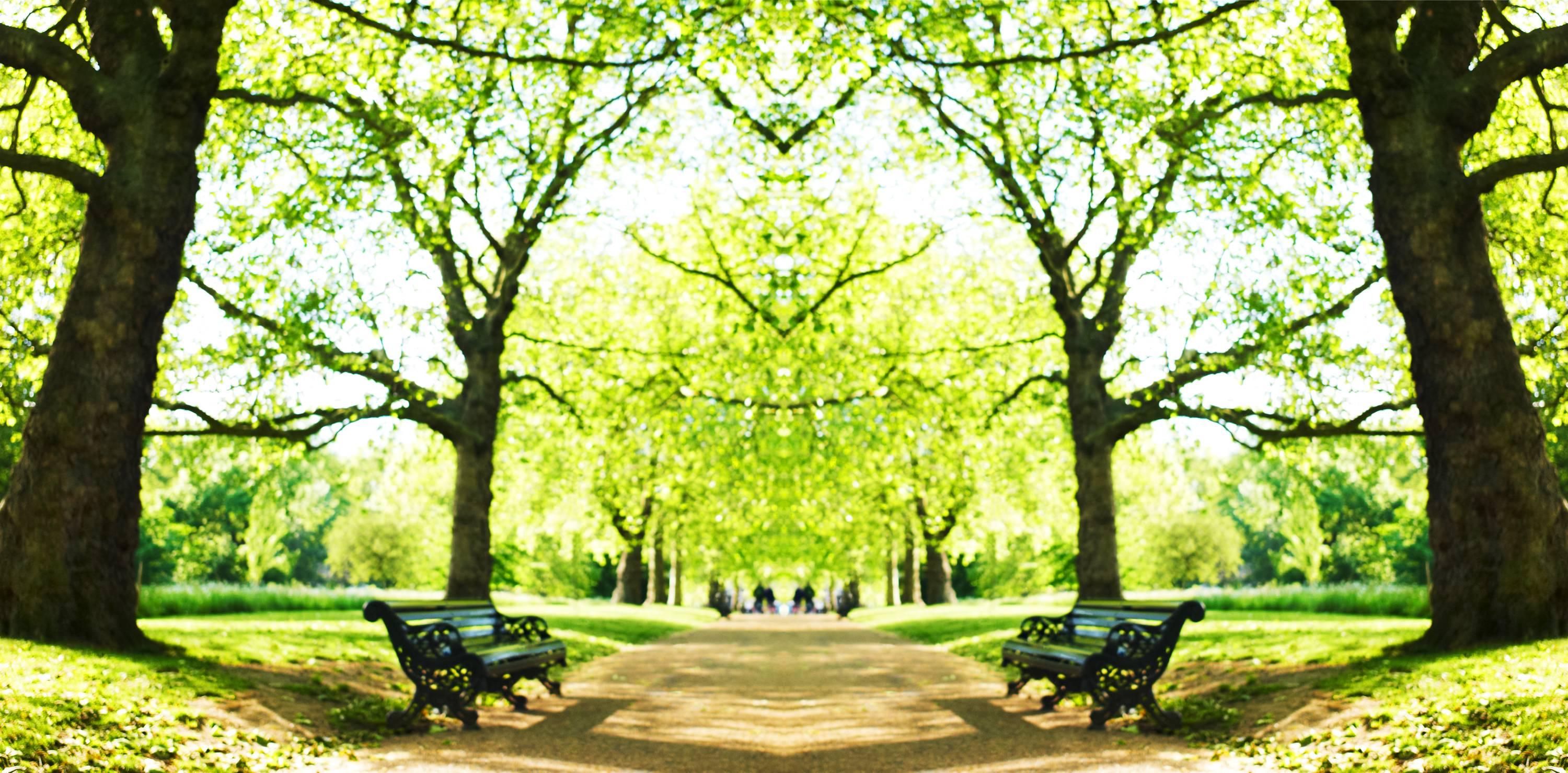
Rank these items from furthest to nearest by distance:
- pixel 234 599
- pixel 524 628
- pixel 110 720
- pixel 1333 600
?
pixel 1333 600
pixel 234 599
pixel 524 628
pixel 110 720

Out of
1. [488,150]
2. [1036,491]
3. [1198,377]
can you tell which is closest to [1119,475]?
[1036,491]

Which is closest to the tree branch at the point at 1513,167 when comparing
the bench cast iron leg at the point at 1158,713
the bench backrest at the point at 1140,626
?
the bench backrest at the point at 1140,626

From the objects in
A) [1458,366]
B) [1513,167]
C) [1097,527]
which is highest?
[1513,167]

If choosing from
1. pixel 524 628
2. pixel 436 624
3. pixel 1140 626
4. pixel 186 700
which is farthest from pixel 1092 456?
pixel 186 700

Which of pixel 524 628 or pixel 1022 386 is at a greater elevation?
pixel 1022 386

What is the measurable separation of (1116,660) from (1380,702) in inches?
84.5

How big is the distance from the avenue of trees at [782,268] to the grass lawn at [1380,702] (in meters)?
1.28

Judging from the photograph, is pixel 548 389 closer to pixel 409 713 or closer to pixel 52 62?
pixel 52 62

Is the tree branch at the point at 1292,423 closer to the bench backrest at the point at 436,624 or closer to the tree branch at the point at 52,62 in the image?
the bench backrest at the point at 436,624

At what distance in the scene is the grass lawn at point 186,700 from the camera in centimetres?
710

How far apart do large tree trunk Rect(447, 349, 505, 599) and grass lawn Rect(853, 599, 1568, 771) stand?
878cm

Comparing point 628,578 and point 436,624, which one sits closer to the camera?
point 436,624

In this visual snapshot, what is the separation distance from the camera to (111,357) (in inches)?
432

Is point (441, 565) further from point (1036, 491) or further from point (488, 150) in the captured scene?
point (488, 150)
